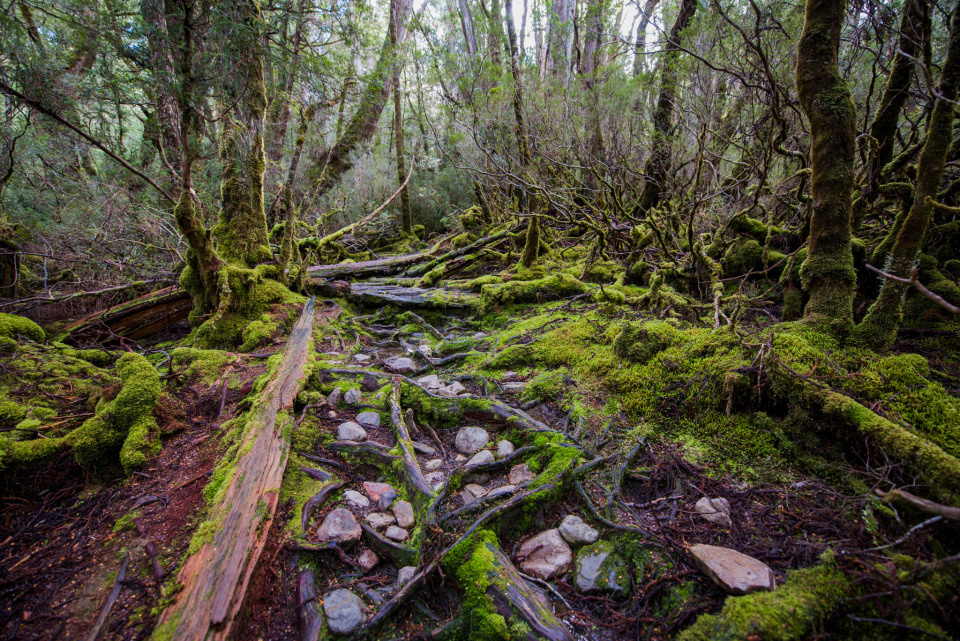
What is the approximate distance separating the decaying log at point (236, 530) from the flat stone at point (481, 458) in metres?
1.41

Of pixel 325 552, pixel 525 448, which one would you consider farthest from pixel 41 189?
pixel 525 448

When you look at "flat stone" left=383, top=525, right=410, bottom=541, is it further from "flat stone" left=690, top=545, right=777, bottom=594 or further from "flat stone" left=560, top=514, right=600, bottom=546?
"flat stone" left=690, top=545, right=777, bottom=594

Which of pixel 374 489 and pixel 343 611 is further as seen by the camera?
pixel 374 489

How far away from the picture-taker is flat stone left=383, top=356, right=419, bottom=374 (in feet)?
16.7

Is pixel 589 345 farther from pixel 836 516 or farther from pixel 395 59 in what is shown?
pixel 395 59

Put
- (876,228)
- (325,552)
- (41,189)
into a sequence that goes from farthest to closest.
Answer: (41,189)
(876,228)
(325,552)

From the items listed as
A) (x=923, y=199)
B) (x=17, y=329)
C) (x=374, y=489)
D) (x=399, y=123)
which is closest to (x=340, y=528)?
(x=374, y=489)

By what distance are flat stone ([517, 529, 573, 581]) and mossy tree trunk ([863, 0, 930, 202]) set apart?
463 centimetres

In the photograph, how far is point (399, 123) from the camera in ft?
43.8

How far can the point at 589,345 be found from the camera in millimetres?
4539

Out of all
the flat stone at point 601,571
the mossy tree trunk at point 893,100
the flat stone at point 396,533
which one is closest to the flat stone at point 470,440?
the flat stone at point 396,533

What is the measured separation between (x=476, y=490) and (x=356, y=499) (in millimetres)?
899

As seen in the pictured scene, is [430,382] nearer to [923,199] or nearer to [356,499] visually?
[356,499]

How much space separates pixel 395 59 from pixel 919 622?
13.8 meters
